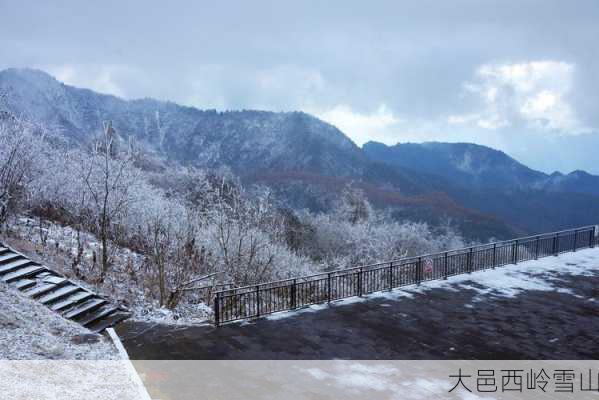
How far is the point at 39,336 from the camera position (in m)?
9.64

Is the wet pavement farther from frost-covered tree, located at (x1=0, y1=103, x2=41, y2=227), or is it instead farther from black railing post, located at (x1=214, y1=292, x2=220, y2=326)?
frost-covered tree, located at (x1=0, y1=103, x2=41, y2=227)

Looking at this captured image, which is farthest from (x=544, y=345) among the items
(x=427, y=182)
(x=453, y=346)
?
(x=427, y=182)

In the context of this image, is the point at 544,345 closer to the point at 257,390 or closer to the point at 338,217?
the point at 257,390

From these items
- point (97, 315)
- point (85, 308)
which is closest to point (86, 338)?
point (97, 315)

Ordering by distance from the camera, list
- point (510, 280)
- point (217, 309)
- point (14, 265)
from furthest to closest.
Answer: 1. point (510, 280)
2. point (14, 265)
3. point (217, 309)

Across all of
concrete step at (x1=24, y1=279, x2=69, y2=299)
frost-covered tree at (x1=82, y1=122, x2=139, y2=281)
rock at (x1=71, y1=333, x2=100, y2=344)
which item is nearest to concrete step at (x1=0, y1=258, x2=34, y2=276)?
concrete step at (x1=24, y1=279, x2=69, y2=299)

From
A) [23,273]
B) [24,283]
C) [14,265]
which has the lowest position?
[24,283]

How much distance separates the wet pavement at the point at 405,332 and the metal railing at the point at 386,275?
81cm

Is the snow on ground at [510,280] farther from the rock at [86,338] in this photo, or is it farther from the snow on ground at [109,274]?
the rock at [86,338]

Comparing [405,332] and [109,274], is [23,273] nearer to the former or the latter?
[109,274]

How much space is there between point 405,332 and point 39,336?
8.17m

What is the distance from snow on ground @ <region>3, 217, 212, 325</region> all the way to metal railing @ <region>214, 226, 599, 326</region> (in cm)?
130

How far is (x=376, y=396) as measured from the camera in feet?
26.4

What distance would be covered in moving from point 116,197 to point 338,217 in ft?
152
